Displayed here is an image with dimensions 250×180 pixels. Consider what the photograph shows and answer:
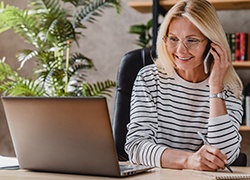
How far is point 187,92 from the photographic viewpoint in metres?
2.05

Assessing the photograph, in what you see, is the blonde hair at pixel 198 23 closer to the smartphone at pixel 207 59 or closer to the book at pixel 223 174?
the smartphone at pixel 207 59

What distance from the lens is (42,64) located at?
11.3 feet

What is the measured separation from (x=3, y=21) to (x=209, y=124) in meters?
1.89

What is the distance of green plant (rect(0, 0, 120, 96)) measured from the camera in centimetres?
333

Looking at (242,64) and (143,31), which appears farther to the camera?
(143,31)

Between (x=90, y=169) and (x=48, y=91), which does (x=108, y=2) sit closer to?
(x=48, y=91)

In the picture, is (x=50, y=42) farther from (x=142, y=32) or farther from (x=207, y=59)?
(x=207, y=59)

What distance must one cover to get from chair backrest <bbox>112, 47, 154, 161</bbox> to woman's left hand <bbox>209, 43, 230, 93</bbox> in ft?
1.12

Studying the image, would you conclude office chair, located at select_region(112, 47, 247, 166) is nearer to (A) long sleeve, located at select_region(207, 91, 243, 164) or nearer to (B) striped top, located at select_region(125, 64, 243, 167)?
(B) striped top, located at select_region(125, 64, 243, 167)

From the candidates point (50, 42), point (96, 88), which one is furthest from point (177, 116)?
point (50, 42)

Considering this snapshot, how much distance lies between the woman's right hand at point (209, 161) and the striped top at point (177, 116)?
0.95ft

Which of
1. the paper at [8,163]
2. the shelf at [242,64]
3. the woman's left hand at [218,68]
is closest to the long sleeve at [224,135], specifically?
the woman's left hand at [218,68]

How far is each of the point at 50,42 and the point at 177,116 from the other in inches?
62.4

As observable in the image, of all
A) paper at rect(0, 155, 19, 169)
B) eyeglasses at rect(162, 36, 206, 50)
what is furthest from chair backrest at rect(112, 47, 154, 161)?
paper at rect(0, 155, 19, 169)
